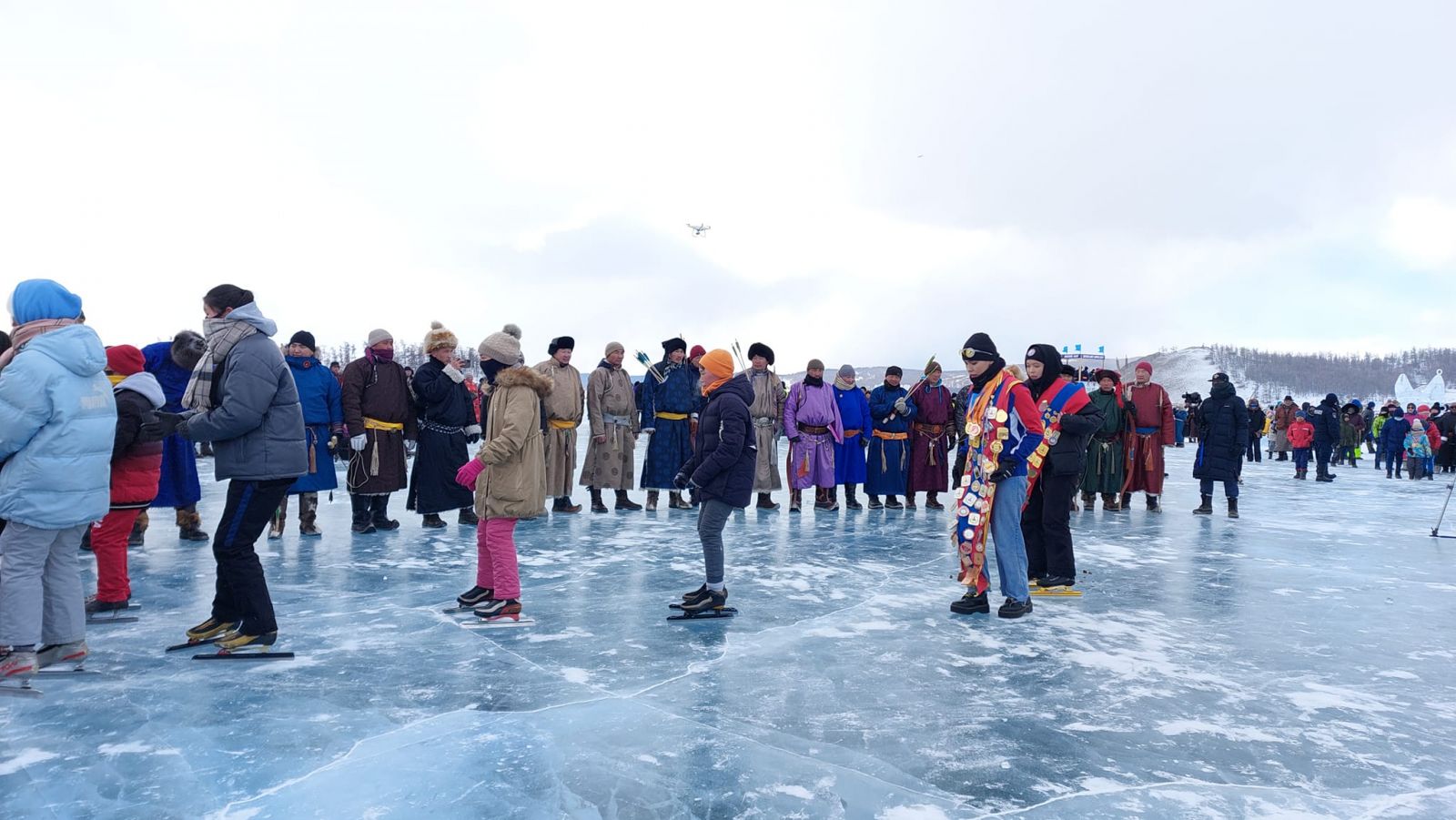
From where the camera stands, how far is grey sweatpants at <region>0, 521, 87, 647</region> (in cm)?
386

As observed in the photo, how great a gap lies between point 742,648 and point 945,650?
1069 mm

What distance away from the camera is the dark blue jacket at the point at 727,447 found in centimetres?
514

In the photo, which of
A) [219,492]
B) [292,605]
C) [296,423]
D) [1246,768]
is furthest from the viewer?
[219,492]

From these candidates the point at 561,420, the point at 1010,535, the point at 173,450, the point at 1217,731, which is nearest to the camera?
the point at 1217,731

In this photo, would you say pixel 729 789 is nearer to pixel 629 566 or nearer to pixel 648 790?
pixel 648 790

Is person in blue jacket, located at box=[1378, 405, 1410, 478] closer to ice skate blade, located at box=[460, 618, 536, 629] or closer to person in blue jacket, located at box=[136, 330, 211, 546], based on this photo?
ice skate blade, located at box=[460, 618, 536, 629]

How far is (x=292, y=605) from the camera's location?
5.45 m

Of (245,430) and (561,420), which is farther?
(561,420)

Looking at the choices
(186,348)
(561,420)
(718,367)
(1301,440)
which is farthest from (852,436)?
(1301,440)

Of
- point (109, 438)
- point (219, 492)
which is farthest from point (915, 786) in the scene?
point (219, 492)

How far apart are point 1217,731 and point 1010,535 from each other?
1.90 m

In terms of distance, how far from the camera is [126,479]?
5.04 metres

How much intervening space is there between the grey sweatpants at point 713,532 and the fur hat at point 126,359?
146 inches

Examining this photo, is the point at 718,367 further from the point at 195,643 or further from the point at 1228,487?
the point at 1228,487
